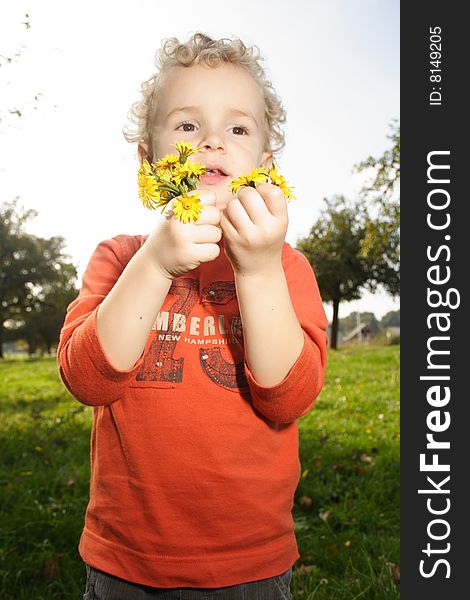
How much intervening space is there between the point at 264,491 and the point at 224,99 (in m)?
1.26

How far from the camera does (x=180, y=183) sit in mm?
1358

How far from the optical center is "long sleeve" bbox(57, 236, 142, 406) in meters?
1.65

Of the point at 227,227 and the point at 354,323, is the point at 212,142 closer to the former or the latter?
the point at 227,227

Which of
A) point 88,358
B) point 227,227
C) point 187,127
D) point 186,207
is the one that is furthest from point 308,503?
point 186,207

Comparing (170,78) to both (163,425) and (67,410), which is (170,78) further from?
(67,410)

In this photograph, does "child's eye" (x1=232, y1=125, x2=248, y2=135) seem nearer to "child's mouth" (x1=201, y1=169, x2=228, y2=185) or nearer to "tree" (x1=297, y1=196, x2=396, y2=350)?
"child's mouth" (x1=201, y1=169, x2=228, y2=185)

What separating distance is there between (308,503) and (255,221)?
3.18 m

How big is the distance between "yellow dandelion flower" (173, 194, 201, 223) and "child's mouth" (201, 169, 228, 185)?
0.54 metres

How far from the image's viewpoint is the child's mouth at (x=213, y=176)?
186cm

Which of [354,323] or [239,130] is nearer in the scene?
[239,130]

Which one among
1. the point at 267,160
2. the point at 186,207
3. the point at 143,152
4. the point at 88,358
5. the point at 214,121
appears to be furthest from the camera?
the point at 267,160

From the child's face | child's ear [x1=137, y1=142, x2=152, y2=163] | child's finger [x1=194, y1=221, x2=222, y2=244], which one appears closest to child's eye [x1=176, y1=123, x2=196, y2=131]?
the child's face

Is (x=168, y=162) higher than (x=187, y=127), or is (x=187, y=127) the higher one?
(x=187, y=127)

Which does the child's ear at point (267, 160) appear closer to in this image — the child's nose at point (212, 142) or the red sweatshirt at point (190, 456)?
the child's nose at point (212, 142)
